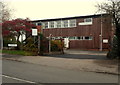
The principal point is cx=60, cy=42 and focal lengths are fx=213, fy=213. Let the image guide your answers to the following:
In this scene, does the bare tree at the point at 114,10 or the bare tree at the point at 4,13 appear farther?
the bare tree at the point at 4,13

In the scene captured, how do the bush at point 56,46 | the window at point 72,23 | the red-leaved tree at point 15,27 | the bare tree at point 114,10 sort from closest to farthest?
the bare tree at point 114,10
the red-leaved tree at point 15,27
the bush at point 56,46
the window at point 72,23

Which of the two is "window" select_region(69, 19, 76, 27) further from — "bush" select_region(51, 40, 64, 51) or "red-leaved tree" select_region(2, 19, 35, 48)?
"red-leaved tree" select_region(2, 19, 35, 48)

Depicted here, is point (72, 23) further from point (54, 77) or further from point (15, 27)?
point (54, 77)

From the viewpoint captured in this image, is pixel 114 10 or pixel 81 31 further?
pixel 81 31

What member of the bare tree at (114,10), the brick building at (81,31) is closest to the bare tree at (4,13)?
the brick building at (81,31)

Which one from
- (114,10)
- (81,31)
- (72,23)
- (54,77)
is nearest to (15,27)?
(114,10)

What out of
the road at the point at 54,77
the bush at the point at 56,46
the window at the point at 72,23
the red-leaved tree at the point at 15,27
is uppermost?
the window at the point at 72,23

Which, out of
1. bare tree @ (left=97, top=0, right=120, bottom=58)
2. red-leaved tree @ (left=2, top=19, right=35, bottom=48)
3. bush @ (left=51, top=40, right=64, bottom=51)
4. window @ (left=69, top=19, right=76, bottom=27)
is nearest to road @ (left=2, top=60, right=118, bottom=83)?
bare tree @ (left=97, top=0, right=120, bottom=58)

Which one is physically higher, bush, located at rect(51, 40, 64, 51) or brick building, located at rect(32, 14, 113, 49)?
brick building, located at rect(32, 14, 113, 49)

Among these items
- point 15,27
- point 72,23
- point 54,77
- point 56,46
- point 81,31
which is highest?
point 72,23

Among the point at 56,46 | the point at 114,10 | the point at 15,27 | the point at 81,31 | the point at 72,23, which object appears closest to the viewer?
the point at 114,10

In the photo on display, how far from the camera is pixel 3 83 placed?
29.7 ft

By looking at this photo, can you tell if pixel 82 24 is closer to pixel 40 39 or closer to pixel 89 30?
pixel 89 30

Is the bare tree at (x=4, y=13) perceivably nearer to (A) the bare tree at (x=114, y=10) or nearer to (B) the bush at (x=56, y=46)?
(B) the bush at (x=56, y=46)
